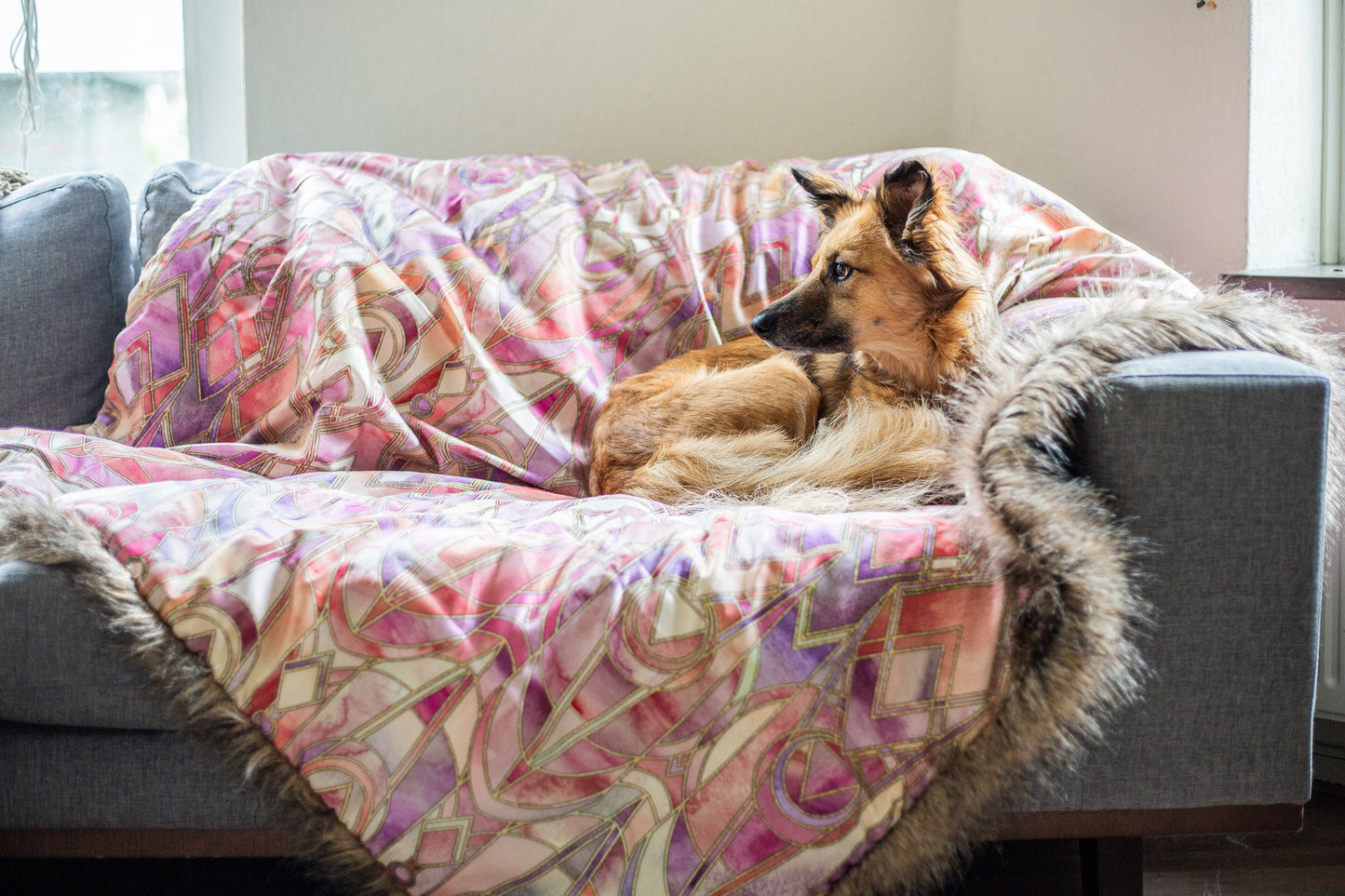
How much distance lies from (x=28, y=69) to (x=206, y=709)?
2324mm

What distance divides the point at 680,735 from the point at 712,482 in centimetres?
45

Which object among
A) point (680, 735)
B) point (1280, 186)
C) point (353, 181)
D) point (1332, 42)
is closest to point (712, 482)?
point (680, 735)

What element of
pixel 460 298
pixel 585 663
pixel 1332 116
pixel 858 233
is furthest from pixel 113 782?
pixel 1332 116

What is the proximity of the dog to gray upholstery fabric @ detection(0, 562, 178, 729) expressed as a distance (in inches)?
27.7

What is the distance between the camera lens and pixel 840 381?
1537mm

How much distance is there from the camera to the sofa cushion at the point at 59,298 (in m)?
1.74

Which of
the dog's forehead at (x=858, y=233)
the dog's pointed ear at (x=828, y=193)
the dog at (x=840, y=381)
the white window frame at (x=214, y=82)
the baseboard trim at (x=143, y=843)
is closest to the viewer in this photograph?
the baseboard trim at (x=143, y=843)

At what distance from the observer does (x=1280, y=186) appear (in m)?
1.82

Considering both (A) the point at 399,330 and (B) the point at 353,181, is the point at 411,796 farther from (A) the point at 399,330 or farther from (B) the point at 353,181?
(B) the point at 353,181

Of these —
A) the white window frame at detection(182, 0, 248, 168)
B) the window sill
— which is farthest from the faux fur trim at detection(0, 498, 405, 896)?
the white window frame at detection(182, 0, 248, 168)

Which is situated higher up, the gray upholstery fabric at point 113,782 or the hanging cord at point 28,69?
the hanging cord at point 28,69

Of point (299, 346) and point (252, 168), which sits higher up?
point (252, 168)

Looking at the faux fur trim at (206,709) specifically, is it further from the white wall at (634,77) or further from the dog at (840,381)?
the white wall at (634,77)

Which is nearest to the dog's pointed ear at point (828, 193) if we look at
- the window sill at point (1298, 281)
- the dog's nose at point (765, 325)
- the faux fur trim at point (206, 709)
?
the dog's nose at point (765, 325)
